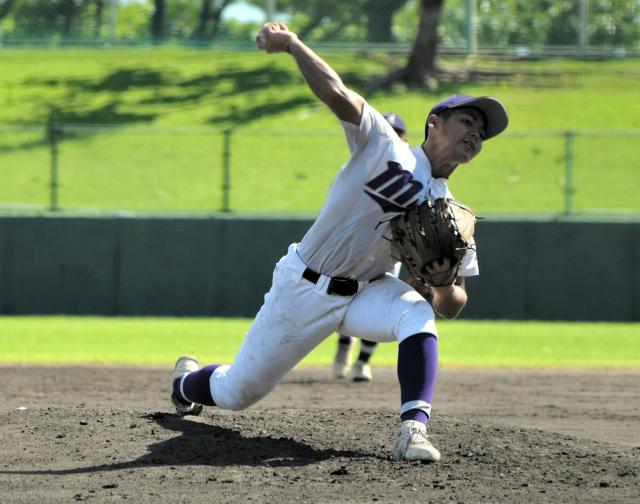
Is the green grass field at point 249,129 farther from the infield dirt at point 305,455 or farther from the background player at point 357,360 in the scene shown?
the infield dirt at point 305,455

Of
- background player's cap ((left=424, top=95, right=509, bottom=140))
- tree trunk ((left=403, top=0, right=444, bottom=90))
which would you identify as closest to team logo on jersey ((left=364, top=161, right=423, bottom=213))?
background player's cap ((left=424, top=95, right=509, bottom=140))

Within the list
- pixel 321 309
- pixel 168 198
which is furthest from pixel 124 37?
pixel 321 309

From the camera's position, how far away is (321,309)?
552 centimetres

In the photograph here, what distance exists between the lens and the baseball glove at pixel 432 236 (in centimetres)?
530

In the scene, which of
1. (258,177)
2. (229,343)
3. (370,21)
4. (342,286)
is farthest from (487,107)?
(370,21)

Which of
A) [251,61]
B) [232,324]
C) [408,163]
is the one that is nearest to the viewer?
[408,163]

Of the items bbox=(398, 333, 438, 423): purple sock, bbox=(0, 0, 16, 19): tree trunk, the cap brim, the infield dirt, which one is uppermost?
bbox=(0, 0, 16, 19): tree trunk

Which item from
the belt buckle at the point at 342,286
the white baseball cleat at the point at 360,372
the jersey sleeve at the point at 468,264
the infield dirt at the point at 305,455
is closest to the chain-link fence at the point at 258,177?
the white baseball cleat at the point at 360,372

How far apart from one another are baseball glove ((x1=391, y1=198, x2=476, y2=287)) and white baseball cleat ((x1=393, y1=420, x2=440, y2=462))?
27.9 inches

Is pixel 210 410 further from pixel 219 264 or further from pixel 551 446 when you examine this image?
pixel 219 264

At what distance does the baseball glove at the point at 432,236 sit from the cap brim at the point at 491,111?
0.43 meters

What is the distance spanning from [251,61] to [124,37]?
3.51 m

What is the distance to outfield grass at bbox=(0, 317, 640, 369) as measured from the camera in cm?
1082

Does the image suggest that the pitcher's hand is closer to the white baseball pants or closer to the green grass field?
the white baseball pants
